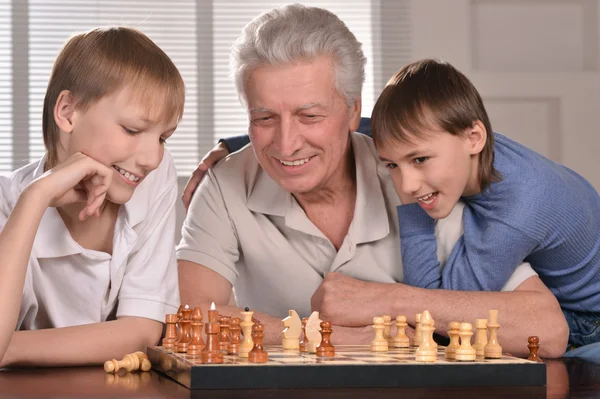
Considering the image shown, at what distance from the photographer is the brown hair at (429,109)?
201cm

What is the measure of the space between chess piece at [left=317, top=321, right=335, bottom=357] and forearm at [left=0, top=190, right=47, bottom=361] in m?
0.54

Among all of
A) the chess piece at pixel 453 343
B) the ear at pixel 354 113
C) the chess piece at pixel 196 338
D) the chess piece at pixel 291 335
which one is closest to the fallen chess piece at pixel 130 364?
the chess piece at pixel 196 338

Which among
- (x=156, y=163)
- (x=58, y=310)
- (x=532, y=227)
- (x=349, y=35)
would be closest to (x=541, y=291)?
(x=532, y=227)

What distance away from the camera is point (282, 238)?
223 cm

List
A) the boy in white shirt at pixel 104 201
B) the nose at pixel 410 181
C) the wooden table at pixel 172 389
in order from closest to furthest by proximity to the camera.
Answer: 1. the wooden table at pixel 172 389
2. the boy in white shirt at pixel 104 201
3. the nose at pixel 410 181

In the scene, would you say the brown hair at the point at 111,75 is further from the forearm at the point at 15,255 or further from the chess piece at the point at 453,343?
the chess piece at the point at 453,343

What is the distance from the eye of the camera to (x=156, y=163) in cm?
179

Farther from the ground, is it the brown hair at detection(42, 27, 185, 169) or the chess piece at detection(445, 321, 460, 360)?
the brown hair at detection(42, 27, 185, 169)

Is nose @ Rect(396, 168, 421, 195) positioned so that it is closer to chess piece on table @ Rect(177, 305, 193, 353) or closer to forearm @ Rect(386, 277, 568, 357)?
forearm @ Rect(386, 277, 568, 357)

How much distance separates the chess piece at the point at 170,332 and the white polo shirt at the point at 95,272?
0.27 meters

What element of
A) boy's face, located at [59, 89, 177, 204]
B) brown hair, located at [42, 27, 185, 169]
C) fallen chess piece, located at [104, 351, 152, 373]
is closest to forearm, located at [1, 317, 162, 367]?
fallen chess piece, located at [104, 351, 152, 373]

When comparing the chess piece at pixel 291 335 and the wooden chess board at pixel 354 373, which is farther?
the chess piece at pixel 291 335

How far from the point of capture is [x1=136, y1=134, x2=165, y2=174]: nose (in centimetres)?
176

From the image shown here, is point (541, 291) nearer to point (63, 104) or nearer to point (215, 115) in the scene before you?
point (63, 104)
